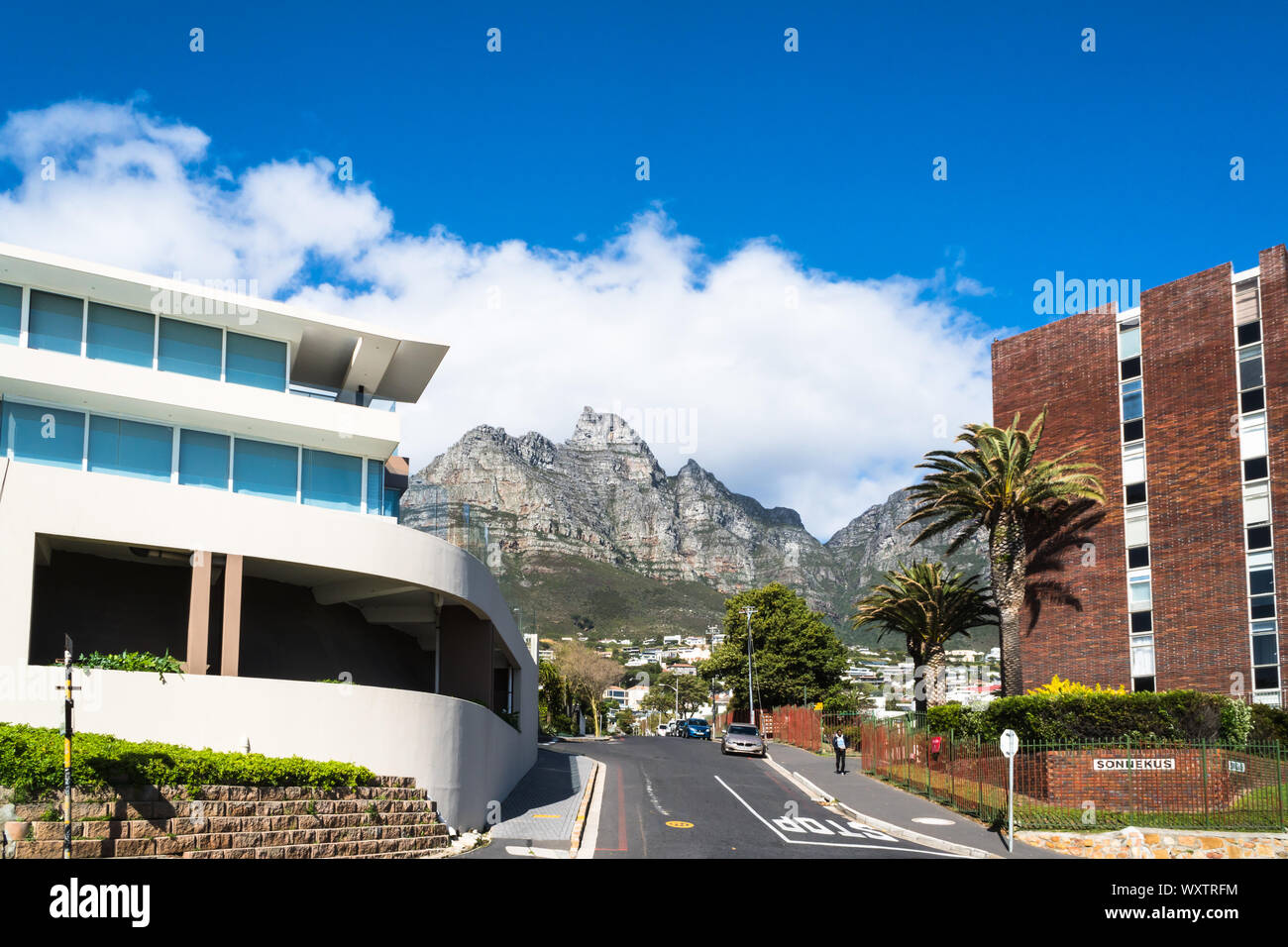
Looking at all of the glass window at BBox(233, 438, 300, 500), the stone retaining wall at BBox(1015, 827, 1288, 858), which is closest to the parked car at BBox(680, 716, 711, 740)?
the stone retaining wall at BBox(1015, 827, 1288, 858)

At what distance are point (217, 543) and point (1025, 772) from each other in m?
18.9

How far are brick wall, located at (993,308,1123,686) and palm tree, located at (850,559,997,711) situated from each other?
16.3ft

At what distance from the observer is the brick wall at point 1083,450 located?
38.1 m

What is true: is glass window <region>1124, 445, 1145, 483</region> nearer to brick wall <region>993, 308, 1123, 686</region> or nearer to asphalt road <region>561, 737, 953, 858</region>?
brick wall <region>993, 308, 1123, 686</region>

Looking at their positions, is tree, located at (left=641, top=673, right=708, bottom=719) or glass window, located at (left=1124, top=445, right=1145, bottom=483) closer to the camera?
glass window, located at (left=1124, top=445, right=1145, bottom=483)

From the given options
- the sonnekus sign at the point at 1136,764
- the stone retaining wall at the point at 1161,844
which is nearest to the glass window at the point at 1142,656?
the sonnekus sign at the point at 1136,764

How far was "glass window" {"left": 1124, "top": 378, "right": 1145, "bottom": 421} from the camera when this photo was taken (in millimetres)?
38438

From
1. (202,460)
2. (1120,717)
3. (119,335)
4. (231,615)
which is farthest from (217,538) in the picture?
(1120,717)

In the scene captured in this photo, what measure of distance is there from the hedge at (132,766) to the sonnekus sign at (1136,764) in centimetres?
1679

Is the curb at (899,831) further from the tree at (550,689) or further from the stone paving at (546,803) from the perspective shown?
the tree at (550,689)

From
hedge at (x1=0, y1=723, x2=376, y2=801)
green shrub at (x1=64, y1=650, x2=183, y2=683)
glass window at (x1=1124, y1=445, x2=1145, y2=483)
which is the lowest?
hedge at (x1=0, y1=723, x2=376, y2=801)

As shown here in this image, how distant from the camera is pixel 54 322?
22859mm
